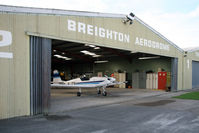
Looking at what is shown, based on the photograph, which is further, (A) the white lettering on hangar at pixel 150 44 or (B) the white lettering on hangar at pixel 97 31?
(A) the white lettering on hangar at pixel 150 44

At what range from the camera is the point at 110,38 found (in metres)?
12.5

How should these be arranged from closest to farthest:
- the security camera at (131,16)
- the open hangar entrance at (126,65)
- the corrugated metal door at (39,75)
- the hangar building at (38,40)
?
the hangar building at (38,40) < the corrugated metal door at (39,75) < the security camera at (131,16) < the open hangar entrance at (126,65)

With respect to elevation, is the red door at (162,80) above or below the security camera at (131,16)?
below

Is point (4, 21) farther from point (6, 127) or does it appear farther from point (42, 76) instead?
point (6, 127)

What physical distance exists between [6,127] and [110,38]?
8277mm

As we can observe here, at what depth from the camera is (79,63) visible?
34.9 metres

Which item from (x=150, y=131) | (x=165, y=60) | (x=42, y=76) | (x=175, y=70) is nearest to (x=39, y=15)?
(x=42, y=76)

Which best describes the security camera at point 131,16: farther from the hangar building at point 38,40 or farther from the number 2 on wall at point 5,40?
the number 2 on wall at point 5,40

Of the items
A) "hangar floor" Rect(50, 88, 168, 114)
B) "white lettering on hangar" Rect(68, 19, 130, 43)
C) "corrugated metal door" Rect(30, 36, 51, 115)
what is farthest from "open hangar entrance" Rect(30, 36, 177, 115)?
"white lettering on hangar" Rect(68, 19, 130, 43)

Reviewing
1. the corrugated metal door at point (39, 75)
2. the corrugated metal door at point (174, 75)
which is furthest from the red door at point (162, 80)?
the corrugated metal door at point (39, 75)

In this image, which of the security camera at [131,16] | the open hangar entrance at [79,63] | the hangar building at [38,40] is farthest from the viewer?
the security camera at [131,16]

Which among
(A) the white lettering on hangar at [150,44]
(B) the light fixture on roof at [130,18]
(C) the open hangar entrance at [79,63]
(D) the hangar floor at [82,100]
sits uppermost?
(B) the light fixture on roof at [130,18]

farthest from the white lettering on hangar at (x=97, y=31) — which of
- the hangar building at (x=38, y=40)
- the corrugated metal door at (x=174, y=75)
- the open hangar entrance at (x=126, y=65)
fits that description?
the corrugated metal door at (x=174, y=75)

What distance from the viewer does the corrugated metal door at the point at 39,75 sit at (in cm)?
853
